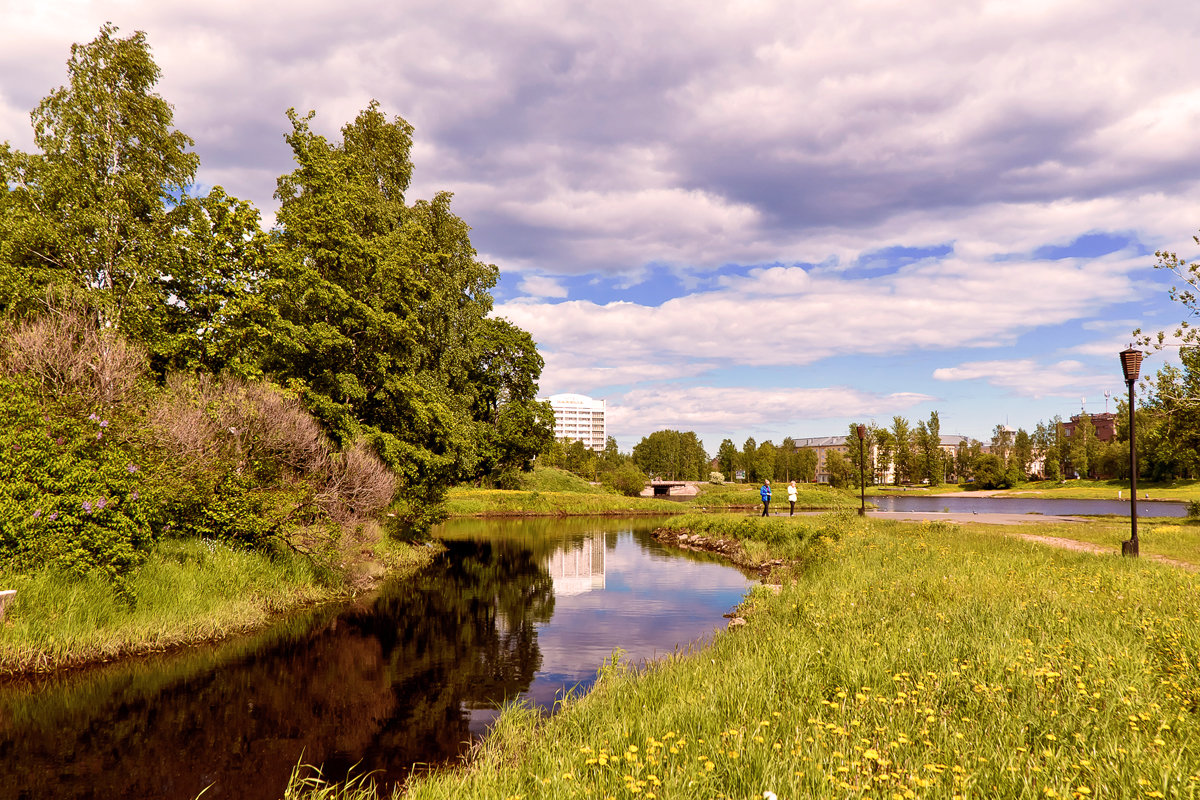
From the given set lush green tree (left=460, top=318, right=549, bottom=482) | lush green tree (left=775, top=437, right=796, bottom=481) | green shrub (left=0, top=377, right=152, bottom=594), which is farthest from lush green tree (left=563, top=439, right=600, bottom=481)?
green shrub (left=0, top=377, right=152, bottom=594)

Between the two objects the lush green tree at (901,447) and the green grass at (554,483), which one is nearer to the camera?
the green grass at (554,483)

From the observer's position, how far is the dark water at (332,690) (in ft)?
32.8

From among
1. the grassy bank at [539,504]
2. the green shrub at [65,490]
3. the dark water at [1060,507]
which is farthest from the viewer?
the grassy bank at [539,504]

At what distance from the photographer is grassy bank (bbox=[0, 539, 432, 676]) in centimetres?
1342

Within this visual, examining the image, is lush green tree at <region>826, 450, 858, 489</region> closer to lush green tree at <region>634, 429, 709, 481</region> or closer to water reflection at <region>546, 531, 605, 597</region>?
lush green tree at <region>634, 429, 709, 481</region>

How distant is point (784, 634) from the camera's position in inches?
464

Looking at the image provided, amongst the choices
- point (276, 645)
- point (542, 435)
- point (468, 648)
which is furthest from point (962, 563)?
point (542, 435)

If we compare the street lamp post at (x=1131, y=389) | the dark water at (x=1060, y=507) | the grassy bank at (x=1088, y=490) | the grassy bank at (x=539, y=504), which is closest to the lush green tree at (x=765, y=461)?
the grassy bank at (x=1088, y=490)

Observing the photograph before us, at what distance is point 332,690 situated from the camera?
14016 mm

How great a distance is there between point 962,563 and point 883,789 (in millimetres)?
15700

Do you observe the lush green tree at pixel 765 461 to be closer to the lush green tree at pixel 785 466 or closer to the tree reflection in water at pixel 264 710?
the lush green tree at pixel 785 466

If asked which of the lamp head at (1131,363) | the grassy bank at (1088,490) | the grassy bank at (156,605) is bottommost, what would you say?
the grassy bank at (1088,490)

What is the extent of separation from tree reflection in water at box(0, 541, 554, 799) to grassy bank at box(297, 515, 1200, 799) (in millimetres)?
2913

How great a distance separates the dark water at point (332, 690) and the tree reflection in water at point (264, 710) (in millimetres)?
33
